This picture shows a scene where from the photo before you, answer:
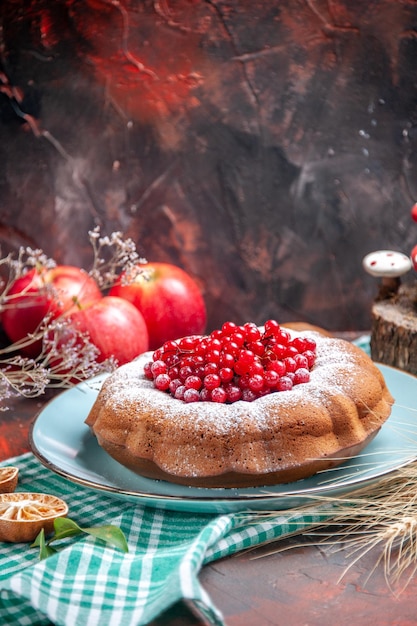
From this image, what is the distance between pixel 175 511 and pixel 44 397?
2.32 ft

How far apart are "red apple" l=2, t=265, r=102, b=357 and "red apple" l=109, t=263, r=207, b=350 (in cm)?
11

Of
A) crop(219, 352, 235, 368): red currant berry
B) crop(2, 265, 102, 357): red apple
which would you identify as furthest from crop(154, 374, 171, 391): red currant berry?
crop(2, 265, 102, 357): red apple

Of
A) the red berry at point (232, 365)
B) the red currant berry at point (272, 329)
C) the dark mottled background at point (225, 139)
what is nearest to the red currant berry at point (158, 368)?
the red berry at point (232, 365)

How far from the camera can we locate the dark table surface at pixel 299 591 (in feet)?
3.37

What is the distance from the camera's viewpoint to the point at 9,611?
1067 millimetres

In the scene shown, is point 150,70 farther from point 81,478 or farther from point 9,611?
point 9,611

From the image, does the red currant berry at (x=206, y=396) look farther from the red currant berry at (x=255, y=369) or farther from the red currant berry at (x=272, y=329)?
the red currant berry at (x=272, y=329)

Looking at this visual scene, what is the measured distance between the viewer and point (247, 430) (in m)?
1.26

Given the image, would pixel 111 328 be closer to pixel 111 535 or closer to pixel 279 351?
pixel 279 351

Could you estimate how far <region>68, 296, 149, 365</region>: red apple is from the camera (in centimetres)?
192

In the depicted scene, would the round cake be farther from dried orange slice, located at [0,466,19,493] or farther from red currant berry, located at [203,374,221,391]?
dried orange slice, located at [0,466,19,493]

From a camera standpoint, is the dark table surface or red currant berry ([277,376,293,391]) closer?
the dark table surface

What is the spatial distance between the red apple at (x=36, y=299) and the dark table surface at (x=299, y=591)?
998 mm

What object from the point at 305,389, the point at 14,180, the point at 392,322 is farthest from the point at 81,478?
the point at 14,180
